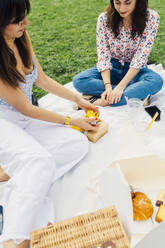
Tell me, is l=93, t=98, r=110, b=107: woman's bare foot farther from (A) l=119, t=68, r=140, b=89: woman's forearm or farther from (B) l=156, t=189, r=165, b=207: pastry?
(B) l=156, t=189, r=165, b=207: pastry

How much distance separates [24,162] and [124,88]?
998mm

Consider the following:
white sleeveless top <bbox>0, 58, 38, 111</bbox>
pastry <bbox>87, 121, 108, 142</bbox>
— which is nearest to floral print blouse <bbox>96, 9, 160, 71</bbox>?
pastry <bbox>87, 121, 108, 142</bbox>

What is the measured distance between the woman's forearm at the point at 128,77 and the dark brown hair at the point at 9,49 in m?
0.73

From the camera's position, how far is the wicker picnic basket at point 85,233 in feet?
2.78

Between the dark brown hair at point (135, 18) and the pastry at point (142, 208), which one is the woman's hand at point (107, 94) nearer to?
the dark brown hair at point (135, 18)

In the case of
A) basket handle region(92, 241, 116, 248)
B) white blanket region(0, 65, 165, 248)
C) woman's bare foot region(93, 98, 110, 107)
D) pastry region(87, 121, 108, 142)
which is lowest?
white blanket region(0, 65, 165, 248)

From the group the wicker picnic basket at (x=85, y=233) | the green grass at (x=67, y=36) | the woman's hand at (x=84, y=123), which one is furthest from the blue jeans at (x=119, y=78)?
the wicker picnic basket at (x=85, y=233)

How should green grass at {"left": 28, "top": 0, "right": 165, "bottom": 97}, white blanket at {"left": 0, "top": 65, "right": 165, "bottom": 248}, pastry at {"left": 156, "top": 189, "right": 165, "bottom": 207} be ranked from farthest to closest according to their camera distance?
1. green grass at {"left": 28, "top": 0, "right": 165, "bottom": 97}
2. white blanket at {"left": 0, "top": 65, "right": 165, "bottom": 248}
3. pastry at {"left": 156, "top": 189, "right": 165, "bottom": 207}

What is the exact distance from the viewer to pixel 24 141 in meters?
1.25

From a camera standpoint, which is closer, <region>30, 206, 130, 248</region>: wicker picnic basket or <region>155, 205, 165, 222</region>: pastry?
<region>30, 206, 130, 248</region>: wicker picnic basket

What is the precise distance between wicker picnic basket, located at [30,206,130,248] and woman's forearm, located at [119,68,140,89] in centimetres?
109

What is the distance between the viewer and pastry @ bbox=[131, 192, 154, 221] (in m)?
1.08

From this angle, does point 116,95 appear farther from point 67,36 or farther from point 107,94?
point 67,36

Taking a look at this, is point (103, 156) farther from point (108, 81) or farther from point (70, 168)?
point (108, 81)
